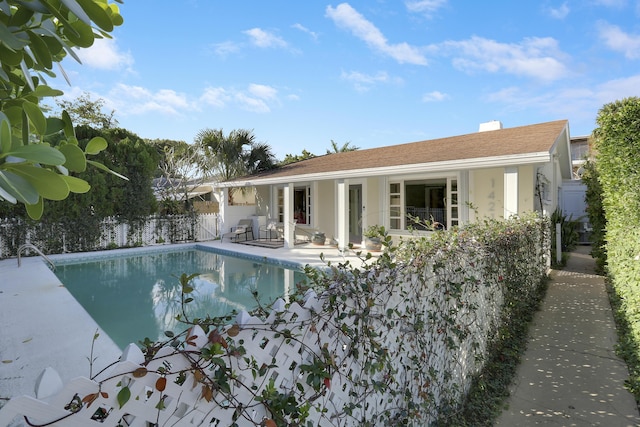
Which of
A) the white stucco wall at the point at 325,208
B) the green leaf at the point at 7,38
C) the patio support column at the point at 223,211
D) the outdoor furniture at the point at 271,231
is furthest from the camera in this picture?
the patio support column at the point at 223,211

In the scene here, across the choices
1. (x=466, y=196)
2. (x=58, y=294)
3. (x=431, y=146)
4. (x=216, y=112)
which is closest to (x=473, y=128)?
(x=431, y=146)

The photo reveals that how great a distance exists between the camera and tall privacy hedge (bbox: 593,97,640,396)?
18.1ft

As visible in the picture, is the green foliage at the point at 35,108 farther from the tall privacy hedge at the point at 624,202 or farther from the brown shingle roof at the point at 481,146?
the brown shingle roof at the point at 481,146

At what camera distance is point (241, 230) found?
19438 millimetres

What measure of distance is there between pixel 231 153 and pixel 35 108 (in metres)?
23.7

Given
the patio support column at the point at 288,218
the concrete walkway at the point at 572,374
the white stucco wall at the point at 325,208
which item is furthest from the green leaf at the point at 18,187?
the white stucco wall at the point at 325,208

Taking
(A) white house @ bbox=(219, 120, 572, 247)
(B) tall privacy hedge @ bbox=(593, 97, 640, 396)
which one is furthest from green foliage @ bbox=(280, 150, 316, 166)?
(B) tall privacy hedge @ bbox=(593, 97, 640, 396)

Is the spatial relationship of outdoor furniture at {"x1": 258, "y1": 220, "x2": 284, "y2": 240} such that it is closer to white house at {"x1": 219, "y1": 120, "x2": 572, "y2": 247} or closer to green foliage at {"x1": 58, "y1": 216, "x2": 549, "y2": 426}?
white house at {"x1": 219, "y1": 120, "x2": 572, "y2": 247}

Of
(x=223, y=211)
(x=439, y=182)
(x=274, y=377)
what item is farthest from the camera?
(x=223, y=211)

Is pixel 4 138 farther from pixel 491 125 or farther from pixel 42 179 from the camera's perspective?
pixel 491 125

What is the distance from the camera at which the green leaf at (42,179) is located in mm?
897

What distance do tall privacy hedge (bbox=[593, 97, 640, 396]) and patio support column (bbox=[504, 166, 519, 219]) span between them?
1.95m

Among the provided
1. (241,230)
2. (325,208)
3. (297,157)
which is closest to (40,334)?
(325,208)

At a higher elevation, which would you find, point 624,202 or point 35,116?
point 35,116
